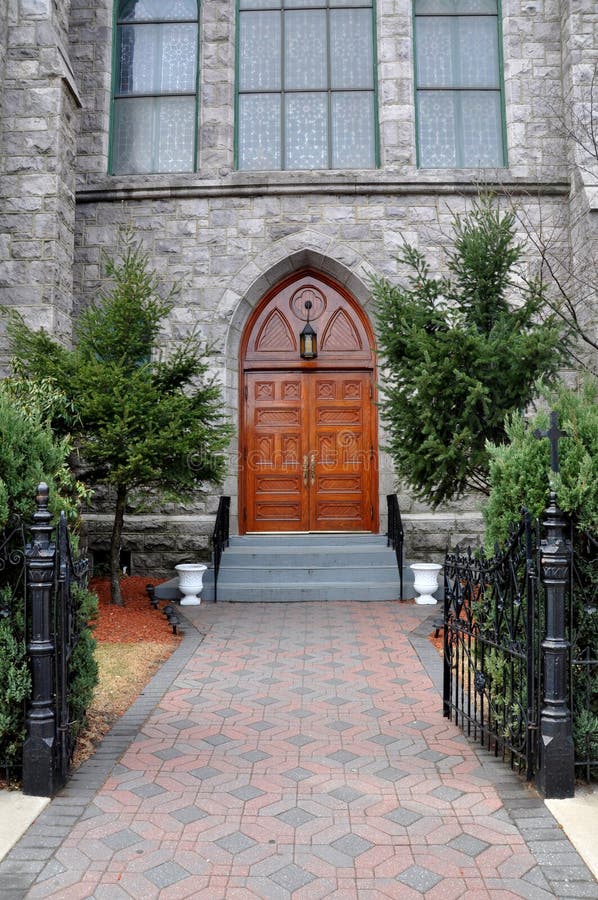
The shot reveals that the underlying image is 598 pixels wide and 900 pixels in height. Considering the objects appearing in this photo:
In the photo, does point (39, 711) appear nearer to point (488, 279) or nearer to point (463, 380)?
point (463, 380)

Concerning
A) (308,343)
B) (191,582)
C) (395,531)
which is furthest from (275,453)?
(191,582)

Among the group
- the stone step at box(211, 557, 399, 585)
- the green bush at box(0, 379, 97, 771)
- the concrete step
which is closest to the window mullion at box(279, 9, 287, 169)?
the concrete step

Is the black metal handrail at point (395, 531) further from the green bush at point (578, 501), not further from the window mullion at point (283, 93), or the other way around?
the window mullion at point (283, 93)

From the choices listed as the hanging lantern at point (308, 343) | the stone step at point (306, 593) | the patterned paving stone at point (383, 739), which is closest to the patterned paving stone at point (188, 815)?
the patterned paving stone at point (383, 739)

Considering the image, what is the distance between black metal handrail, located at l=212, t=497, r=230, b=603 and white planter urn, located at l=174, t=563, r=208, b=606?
0.28 m

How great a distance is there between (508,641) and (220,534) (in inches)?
243

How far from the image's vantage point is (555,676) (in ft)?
11.4

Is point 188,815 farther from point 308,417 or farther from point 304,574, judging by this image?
point 308,417

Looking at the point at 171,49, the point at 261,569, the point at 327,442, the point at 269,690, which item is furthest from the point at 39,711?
the point at 171,49

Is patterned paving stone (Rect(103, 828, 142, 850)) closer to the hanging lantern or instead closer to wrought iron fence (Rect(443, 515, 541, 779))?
wrought iron fence (Rect(443, 515, 541, 779))

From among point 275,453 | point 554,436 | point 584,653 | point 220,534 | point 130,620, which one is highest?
point 275,453

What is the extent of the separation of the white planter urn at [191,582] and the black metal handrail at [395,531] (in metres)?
2.45

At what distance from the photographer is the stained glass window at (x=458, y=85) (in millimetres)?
10938

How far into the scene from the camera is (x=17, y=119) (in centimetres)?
952
